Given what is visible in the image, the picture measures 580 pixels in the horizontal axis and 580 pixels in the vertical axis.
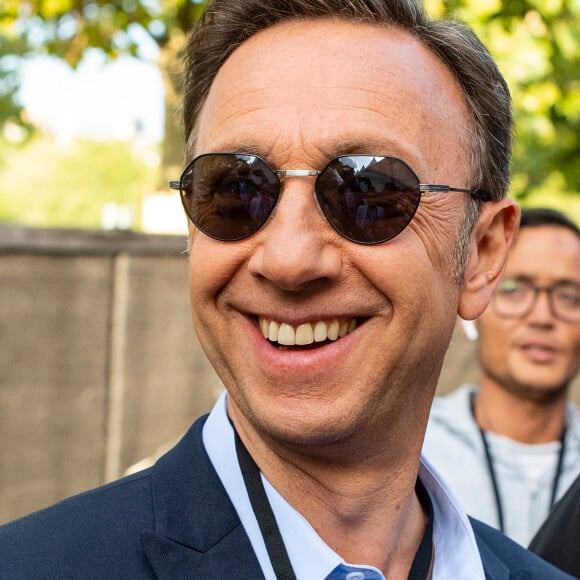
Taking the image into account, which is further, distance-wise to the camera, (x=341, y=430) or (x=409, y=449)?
(x=409, y=449)

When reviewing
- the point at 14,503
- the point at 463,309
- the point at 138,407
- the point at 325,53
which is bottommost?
the point at 14,503

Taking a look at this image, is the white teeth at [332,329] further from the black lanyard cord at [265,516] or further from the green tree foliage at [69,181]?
the green tree foliage at [69,181]

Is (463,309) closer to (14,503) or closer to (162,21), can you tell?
(14,503)

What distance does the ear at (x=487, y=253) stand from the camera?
2.20 meters

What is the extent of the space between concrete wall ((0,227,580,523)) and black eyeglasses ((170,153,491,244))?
309 cm

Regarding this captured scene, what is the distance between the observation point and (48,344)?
4.96m

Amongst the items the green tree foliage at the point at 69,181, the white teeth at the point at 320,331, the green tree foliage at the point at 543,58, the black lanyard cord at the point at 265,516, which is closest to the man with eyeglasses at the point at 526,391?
the green tree foliage at the point at 543,58

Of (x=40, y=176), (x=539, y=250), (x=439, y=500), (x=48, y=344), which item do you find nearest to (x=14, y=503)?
(x=48, y=344)

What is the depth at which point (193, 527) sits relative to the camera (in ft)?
5.92

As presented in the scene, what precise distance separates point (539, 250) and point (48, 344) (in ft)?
8.18

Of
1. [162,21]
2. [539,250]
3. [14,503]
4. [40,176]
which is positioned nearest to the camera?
[539,250]

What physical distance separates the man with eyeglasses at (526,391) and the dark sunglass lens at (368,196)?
7.17 ft

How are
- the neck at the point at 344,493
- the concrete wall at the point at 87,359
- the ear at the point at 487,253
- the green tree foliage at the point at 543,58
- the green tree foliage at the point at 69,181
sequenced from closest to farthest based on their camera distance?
the neck at the point at 344,493, the ear at the point at 487,253, the concrete wall at the point at 87,359, the green tree foliage at the point at 543,58, the green tree foliage at the point at 69,181

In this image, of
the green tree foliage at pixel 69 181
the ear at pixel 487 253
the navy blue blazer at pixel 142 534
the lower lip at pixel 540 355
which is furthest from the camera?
the green tree foliage at pixel 69 181
